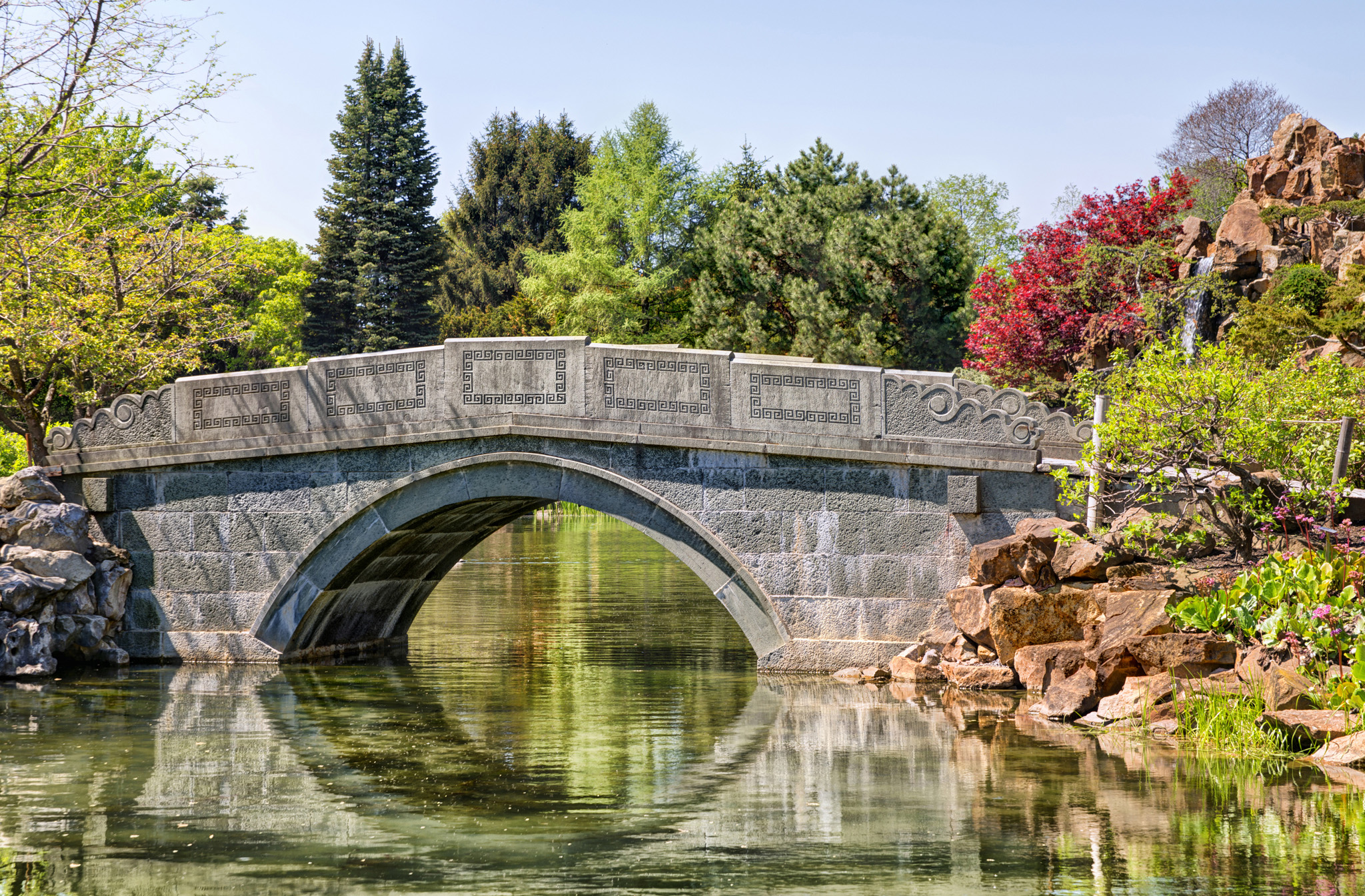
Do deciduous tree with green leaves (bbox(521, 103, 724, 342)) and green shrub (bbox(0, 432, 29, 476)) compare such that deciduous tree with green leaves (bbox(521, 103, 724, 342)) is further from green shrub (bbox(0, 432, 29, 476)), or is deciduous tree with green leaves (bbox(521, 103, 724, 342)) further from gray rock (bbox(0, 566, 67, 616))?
gray rock (bbox(0, 566, 67, 616))

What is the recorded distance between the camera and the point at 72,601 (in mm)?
12328

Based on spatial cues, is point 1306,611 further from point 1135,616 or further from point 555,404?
point 555,404

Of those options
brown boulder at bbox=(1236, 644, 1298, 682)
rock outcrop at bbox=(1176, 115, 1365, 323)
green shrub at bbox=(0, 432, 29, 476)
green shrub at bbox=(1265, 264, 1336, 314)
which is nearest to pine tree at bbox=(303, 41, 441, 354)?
green shrub at bbox=(0, 432, 29, 476)

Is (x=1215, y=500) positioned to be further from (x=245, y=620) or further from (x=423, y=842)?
(x=245, y=620)

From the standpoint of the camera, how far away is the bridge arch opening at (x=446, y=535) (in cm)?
1159

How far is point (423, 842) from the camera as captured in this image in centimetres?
666

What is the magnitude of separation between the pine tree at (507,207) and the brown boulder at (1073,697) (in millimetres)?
43358

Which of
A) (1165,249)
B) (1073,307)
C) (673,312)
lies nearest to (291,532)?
(1073,307)

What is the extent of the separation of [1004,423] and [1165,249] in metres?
10.9

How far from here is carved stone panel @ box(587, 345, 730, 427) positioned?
11.4 metres

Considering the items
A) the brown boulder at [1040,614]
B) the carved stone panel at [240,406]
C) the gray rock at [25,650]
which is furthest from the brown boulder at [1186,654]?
the gray rock at [25,650]

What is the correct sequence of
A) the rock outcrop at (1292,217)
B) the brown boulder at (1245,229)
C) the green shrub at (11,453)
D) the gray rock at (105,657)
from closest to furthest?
the gray rock at (105,657), the rock outcrop at (1292,217), the brown boulder at (1245,229), the green shrub at (11,453)

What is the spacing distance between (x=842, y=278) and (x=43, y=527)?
21304 millimetres

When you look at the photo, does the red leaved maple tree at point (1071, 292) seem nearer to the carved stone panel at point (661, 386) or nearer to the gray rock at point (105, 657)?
the carved stone panel at point (661, 386)
